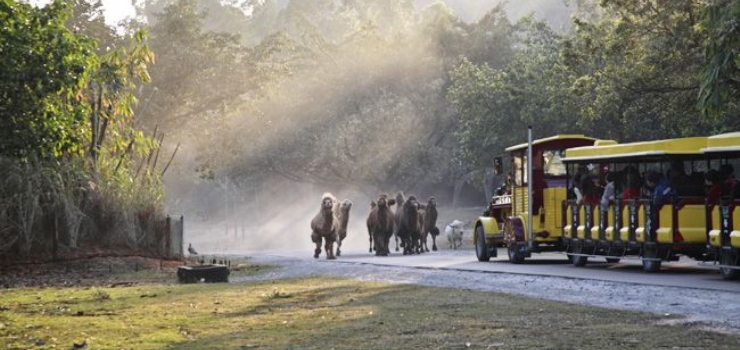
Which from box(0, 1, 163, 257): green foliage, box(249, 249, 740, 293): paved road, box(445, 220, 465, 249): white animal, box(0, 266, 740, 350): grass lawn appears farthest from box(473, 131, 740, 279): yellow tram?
box(445, 220, 465, 249): white animal

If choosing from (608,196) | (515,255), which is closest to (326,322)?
(608,196)

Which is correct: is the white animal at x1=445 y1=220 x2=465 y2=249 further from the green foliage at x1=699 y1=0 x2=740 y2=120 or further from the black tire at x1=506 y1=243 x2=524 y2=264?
the green foliage at x1=699 y1=0 x2=740 y2=120

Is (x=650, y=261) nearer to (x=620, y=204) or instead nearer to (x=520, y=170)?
(x=620, y=204)

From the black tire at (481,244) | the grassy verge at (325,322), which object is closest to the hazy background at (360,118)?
the black tire at (481,244)

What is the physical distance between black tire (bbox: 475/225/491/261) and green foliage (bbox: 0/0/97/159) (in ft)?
54.0

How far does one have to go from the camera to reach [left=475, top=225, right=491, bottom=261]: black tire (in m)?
34.2

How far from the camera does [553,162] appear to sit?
3194cm

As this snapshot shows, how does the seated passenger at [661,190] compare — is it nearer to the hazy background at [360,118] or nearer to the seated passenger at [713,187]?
the seated passenger at [713,187]

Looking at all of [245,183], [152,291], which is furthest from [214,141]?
[152,291]

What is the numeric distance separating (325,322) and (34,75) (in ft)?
19.8

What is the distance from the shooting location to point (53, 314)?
1773 centimetres

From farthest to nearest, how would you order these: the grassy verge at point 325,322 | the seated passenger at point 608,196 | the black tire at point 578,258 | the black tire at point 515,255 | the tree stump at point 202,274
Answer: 1. the black tire at point 515,255
2. the black tire at point 578,258
3. the seated passenger at point 608,196
4. the tree stump at point 202,274
5. the grassy verge at point 325,322

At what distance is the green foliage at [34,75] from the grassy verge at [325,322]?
253 centimetres

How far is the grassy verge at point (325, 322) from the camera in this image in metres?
13.3
